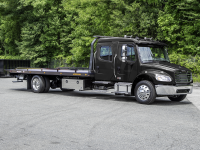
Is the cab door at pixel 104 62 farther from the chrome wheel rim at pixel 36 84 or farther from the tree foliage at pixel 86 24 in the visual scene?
the tree foliage at pixel 86 24

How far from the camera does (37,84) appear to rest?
592 inches

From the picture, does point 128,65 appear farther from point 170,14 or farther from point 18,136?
point 170,14

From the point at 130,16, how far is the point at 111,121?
82.2ft

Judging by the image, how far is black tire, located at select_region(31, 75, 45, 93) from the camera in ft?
48.3

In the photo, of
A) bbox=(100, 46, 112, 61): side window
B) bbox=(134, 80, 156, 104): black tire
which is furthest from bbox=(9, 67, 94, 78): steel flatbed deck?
bbox=(134, 80, 156, 104): black tire

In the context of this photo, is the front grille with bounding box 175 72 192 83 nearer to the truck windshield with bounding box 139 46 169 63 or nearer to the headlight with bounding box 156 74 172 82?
the headlight with bounding box 156 74 172 82

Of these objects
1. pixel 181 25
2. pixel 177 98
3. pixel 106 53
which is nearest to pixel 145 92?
pixel 177 98

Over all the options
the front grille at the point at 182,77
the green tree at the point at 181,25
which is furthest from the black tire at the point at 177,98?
the green tree at the point at 181,25

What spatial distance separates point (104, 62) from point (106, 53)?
1.30 feet

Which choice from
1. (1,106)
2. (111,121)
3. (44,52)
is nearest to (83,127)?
(111,121)

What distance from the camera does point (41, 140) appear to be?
5926mm

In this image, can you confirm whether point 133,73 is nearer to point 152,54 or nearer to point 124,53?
point 124,53

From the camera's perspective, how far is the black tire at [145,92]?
10.8 metres

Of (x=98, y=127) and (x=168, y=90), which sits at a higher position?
(x=168, y=90)
